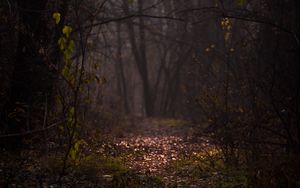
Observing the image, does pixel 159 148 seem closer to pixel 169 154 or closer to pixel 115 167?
pixel 169 154

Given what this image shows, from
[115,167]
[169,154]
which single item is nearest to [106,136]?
[169,154]

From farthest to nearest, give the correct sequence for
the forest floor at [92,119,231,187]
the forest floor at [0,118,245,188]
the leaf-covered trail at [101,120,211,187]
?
the leaf-covered trail at [101,120,211,187], the forest floor at [92,119,231,187], the forest floor at [0,118,245,188]

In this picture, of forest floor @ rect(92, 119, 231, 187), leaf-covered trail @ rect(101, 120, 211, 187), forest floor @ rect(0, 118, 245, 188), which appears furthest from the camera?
leaf-covered trail @ rect(101, 120, 211, 187)

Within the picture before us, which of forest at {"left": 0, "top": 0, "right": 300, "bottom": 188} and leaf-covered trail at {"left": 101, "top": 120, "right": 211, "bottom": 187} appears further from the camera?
leaf-covered trail at {"left": 101, "top": 120, "right": 211, "bottom": 187}

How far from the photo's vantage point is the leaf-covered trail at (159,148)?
10070mm

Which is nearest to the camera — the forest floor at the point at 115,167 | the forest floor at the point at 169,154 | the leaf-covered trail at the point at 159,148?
the forest floor at the point at 115,167

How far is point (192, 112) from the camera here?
23656 mm

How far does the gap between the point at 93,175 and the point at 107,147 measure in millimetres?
3284

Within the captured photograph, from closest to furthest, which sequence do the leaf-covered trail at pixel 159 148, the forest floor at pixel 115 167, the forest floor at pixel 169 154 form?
1. the forest floor at pixel 115 167
2. the forest floor at pixel 169 154
3. the leaf-covered trail at pixel 159 148

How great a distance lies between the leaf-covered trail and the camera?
10.1 m

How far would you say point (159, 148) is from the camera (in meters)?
13.7

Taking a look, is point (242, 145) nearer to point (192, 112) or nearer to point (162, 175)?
point (162, 175)

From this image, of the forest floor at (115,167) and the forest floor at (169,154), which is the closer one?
the forest floor at (115,167)

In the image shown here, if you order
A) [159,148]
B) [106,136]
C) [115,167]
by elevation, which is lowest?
[115,167]
